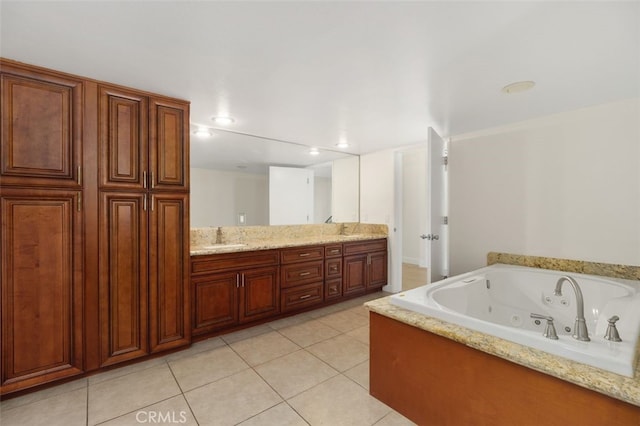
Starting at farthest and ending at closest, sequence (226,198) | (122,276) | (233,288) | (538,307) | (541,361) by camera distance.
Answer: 1. (226,198)
2. (233,288)
3. (538,307)
4. (122,276)
5. (541,361)

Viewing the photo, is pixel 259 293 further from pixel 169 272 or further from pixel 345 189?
pixel 345 189

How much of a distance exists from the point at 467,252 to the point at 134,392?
325 centimetres

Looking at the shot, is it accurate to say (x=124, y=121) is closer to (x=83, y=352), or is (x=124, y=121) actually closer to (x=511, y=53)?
(x=83, y=352)

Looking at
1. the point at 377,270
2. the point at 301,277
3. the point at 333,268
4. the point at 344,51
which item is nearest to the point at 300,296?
the point at 301,277

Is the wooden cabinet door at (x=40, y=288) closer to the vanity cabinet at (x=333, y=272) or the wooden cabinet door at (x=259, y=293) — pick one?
the wooden cabinet door at (x=259, y=293)

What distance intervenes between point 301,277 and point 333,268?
485 mm

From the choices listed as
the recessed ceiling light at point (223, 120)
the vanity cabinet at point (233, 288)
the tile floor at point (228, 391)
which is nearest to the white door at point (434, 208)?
the tile floor at point (228, 391)

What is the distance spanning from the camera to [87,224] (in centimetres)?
187

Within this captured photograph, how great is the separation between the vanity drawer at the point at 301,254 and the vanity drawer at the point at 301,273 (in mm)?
55

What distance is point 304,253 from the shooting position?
3.15 m

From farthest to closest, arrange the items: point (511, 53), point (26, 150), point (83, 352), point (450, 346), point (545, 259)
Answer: point (545, 259), point (83, 352), point (26, 150), point (511, 53), point (450, 346)

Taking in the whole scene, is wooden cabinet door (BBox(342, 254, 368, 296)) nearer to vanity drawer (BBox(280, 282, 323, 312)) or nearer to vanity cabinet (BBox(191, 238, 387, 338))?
vanity cabinet (BBox(191, 238, 387, 338))

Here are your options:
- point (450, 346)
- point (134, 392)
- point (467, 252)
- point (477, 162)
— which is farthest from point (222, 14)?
point (467, 252)

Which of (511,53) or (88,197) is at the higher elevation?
(511,53)
